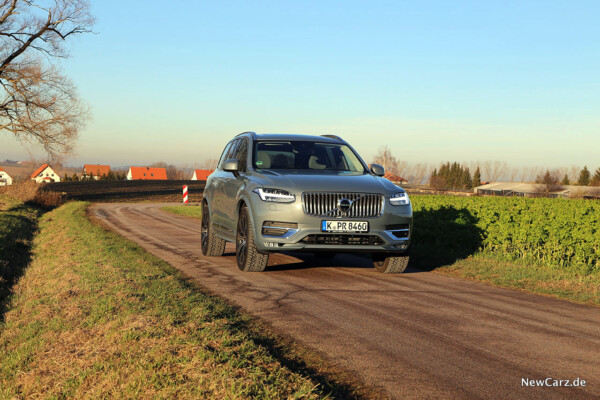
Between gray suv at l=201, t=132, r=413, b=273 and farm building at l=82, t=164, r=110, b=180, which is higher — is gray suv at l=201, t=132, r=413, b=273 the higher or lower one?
the lower one

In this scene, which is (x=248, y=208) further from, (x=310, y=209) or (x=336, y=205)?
(x=336, y=205)

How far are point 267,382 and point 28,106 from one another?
115 feet

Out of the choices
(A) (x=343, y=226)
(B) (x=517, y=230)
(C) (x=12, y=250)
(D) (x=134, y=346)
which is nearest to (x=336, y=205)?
(A) (x=343, y=226)

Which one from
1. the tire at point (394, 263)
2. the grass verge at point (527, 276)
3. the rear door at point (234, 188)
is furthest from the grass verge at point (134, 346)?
the grass verge at point (527, 276)

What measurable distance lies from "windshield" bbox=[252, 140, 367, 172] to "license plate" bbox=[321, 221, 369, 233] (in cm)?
163

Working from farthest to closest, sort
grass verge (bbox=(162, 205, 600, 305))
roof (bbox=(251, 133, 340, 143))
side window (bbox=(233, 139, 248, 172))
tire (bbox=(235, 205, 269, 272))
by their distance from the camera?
roof (bbox=(251, 133, 340, 143)) < side window (bbox=(233, 139, 248, 172)) < tire (bbox=(235, 205, 269, 272)) < grass verge (bbox=(162, 205, 600, 305))

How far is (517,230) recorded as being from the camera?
1090cm

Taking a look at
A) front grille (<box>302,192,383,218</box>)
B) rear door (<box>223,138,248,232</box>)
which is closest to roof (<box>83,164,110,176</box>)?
rear door (<box>223,138,248,232</box>)

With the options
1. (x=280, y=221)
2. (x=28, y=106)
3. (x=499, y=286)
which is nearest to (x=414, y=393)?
(x=280, y=221)

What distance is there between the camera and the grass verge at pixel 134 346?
3754 mm

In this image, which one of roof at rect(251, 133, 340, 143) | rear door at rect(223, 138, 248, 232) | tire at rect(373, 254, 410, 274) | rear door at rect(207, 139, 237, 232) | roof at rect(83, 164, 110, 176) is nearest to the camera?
tire at rect(373, 254, 410, 274)

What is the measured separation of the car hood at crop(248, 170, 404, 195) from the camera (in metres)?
8.07

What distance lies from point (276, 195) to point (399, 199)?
1.87 metres

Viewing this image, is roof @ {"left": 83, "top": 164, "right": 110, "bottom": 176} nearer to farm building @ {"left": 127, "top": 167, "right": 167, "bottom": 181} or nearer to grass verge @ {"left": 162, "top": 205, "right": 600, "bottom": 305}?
farm building @ {"left": 127, "top": 167, "right": 167, "bottom": 181}
